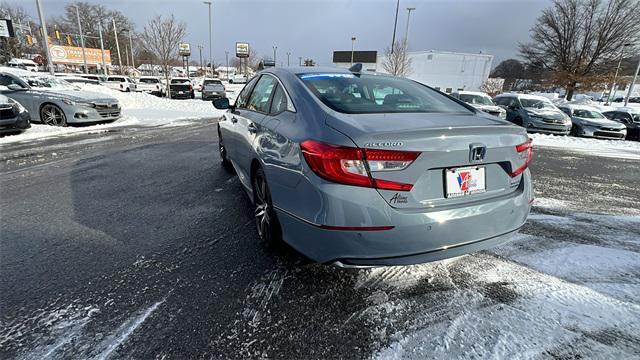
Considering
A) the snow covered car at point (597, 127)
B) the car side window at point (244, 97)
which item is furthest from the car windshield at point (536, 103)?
the car side window at point (244, 97)

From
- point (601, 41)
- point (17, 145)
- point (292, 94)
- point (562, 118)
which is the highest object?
point (601, 41)

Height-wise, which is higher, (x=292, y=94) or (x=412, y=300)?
(x=292, y=94)

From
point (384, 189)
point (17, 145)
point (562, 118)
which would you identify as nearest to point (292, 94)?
point (384, 189)

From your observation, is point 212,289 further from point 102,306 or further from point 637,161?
point 637,161

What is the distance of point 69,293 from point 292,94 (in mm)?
2119

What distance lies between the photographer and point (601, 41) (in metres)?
29.5

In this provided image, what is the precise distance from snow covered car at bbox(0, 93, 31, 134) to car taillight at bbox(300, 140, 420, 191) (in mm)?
9452

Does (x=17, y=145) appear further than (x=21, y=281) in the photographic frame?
Yes

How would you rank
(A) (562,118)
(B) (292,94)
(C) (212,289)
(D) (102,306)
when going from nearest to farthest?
(D) (102,306) < (C) (212,289) < (B) (292,94) < (A) (562,118)

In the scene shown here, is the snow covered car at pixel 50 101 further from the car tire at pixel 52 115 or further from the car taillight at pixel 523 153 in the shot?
the car taillight at pixel 523 153

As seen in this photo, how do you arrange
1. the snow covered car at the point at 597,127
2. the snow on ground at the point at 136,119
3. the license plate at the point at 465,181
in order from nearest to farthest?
the license plate at the point at 465,181, the snow on ground at the point at 136,119, the snow covered car at the point at 597,127

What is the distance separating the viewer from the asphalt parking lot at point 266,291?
1.86m

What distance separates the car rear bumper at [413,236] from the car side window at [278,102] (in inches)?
37.5

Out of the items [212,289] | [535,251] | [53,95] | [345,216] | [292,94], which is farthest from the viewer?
[53,95]
